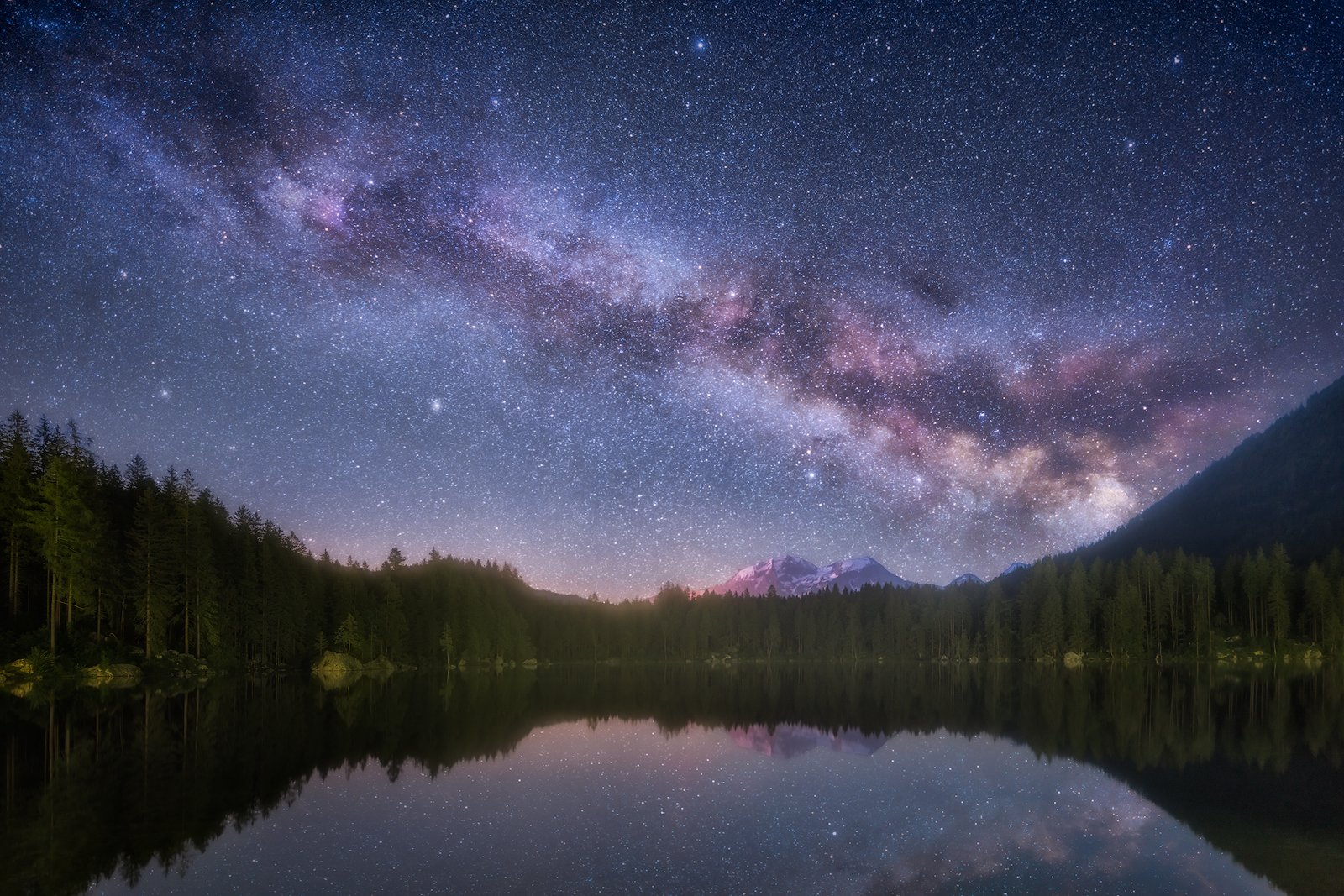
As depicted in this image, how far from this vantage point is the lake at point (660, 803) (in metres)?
15.0

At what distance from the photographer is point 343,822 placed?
18562 mm

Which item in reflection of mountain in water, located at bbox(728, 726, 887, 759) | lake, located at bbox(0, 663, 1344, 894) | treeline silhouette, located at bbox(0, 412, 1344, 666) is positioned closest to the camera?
lake, located at bbox(0, 663, 1344, 894)

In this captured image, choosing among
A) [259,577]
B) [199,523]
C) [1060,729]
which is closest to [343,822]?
[1060,729]

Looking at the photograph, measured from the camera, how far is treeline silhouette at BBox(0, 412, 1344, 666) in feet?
206

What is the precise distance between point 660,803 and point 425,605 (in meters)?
114

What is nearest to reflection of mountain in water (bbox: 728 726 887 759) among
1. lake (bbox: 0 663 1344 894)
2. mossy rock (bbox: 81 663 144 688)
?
lake (bbox: 0 663 1344 894)

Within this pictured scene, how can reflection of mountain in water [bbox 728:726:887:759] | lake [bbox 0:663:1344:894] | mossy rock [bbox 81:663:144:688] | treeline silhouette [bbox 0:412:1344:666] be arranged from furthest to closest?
treeline silhouette [bbox 0:412:1344:666] < mossy rock [bbox 81:663:144:688] < reflection of mountain in water [bbox 728:726:887:759] < lake [bbox 0:663:1344:894]

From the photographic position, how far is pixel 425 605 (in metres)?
128

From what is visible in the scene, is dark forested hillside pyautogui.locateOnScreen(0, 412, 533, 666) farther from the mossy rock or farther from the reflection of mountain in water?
the reflection of mountain in water

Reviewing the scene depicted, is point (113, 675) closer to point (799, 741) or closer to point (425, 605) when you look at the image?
point (799, 741)

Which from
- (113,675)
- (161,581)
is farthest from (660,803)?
(161,581)

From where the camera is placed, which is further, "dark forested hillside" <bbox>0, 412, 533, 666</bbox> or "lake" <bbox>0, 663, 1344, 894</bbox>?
"dark forested hillside" <bbox>0, 412, 533, 666</bbox>

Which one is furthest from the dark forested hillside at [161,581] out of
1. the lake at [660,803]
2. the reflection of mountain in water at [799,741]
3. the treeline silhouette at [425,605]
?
the reflection of mountain in water at [799,741]

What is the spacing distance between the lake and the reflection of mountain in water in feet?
0.82
